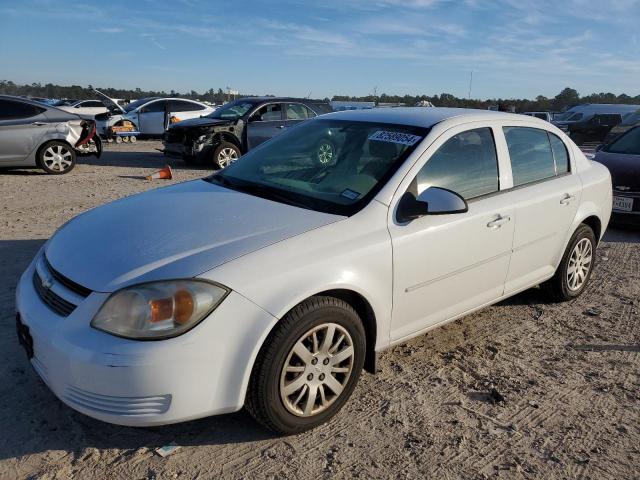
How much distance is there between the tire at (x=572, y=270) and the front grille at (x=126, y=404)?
348 centimetres

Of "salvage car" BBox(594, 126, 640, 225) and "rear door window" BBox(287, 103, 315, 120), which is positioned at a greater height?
"rear door window" BBox(287, 103, 315, 120)

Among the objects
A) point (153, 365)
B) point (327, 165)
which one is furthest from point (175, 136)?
point (153, 365)

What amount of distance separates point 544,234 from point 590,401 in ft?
4.44

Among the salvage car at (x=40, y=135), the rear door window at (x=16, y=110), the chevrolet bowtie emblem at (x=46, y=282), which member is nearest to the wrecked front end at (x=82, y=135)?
the salvage car at (x=40, y=135)

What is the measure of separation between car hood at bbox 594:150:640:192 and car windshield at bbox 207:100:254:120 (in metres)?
7.39

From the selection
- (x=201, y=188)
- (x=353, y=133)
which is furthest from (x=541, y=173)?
(x=201, y=188)

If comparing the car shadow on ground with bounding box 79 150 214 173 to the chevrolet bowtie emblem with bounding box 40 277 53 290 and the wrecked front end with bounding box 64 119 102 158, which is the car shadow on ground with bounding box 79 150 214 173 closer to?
the wrecked front end with bounding box 64 119 102 158

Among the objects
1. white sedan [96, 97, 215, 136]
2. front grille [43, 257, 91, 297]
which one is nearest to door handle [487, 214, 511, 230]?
front grille [43, 257, 91, 297]

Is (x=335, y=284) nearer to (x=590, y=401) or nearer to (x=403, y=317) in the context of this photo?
(x=403, y=317)

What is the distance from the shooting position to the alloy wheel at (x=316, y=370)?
2.73 metres

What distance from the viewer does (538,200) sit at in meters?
4.05

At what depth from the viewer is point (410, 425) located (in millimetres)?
2967

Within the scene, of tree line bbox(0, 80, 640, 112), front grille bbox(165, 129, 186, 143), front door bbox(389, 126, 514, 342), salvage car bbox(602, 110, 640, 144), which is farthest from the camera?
tree line bbox(0, 80, 640, 112)

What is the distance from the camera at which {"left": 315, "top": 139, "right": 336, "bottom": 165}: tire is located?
12.2 feet
